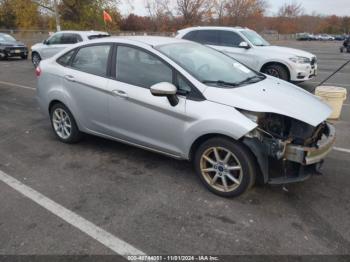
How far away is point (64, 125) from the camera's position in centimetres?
513

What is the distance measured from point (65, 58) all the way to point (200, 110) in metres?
2.59

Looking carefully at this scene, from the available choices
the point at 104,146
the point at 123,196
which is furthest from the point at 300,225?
the point at 104,146

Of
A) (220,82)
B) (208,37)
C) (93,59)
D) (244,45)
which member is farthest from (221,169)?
(208,37)

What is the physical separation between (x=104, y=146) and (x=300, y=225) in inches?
122

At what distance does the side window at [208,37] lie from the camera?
9977mm

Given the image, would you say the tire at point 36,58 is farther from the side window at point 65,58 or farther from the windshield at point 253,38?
the side window at point 65,58

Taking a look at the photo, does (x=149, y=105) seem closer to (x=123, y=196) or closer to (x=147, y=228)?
(x=123, y=196)

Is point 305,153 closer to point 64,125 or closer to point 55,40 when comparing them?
point 64,125

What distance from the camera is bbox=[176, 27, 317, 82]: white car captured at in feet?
29.8

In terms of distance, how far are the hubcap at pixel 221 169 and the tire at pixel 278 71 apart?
20.8 feet

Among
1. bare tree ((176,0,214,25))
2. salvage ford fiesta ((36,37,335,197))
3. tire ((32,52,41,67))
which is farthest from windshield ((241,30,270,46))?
bare tree ((176,0,214,25))

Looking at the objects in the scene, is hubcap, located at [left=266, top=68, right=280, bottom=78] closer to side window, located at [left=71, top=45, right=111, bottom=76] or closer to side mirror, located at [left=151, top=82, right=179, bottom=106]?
side window, located at [left=71, top=45, right=111, bottom=76]

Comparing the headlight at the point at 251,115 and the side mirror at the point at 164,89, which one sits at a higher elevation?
the side mirror at the point at 164,89

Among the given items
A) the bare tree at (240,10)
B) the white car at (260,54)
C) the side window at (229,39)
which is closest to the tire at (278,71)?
the white car at (260,54)
